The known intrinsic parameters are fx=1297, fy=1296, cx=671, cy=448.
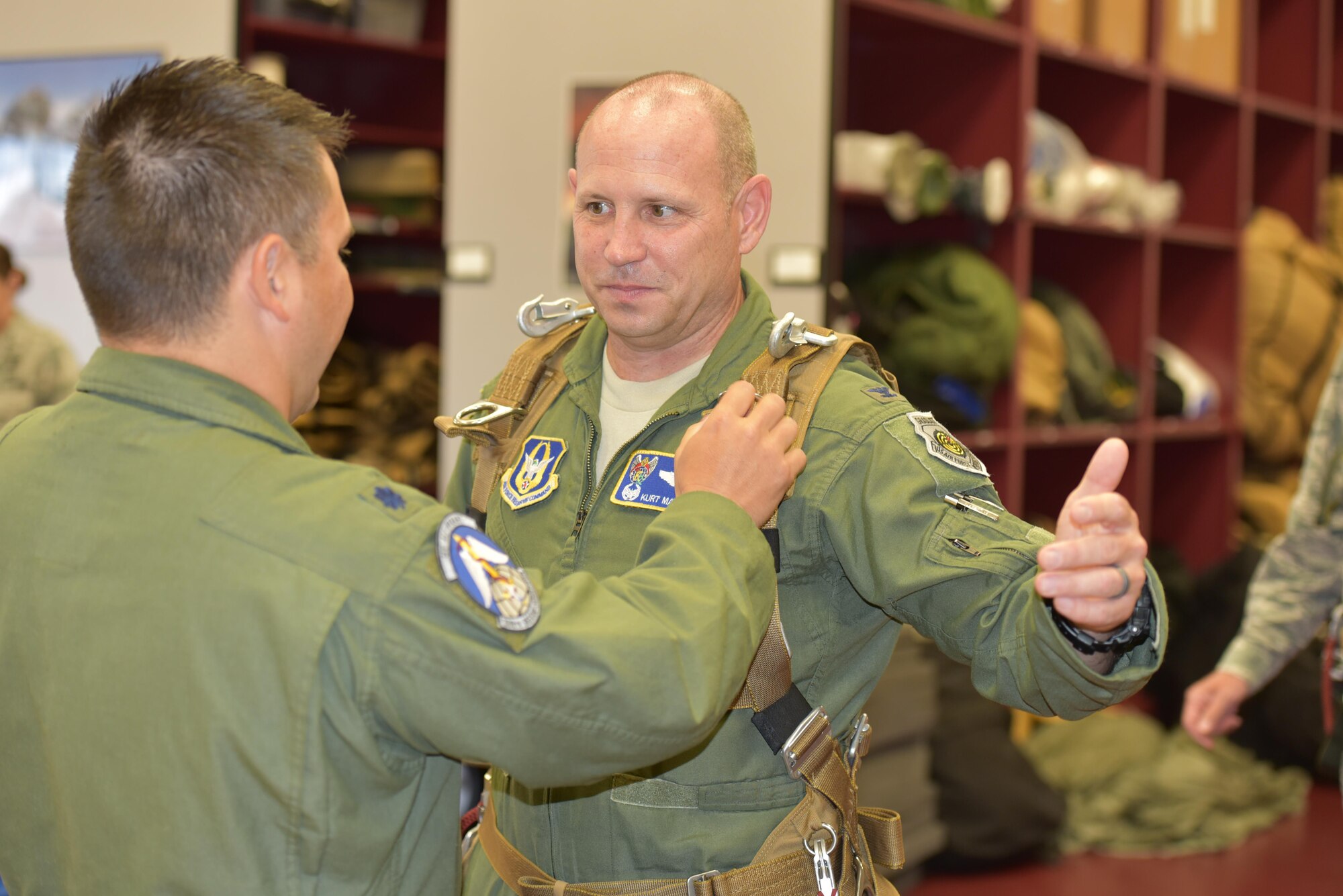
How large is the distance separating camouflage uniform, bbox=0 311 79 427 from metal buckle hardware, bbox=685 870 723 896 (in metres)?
2.63

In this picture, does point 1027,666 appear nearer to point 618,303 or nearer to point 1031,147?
point 618,303

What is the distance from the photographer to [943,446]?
1500 millimetres

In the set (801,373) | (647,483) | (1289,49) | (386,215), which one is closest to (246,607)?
(647,483)

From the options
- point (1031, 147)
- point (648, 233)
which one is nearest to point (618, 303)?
point (648, 233)

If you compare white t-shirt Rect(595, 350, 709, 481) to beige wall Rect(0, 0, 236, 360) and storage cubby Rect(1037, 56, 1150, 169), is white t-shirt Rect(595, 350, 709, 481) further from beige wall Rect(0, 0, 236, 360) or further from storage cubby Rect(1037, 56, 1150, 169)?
storage cubby Rect(1037, 56, 1150, 169)

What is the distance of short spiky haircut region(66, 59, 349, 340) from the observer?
1103 mm

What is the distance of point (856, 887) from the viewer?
1536 millimetres

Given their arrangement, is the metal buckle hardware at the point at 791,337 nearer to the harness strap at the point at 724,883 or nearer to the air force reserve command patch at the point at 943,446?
the air force reserve command patch at the point at 943,446

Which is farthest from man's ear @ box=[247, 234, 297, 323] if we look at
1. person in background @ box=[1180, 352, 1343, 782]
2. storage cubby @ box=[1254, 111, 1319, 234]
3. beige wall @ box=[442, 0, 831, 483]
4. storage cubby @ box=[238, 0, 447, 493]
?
storage cubby @ box=[1254, 111, 1319, 234]

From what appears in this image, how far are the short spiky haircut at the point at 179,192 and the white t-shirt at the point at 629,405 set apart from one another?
61cm

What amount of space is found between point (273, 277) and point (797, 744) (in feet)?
2.48

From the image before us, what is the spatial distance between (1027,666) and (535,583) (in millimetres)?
523

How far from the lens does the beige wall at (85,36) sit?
3.54 meters

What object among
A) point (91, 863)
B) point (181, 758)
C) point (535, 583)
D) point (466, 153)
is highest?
point (466, 153)
